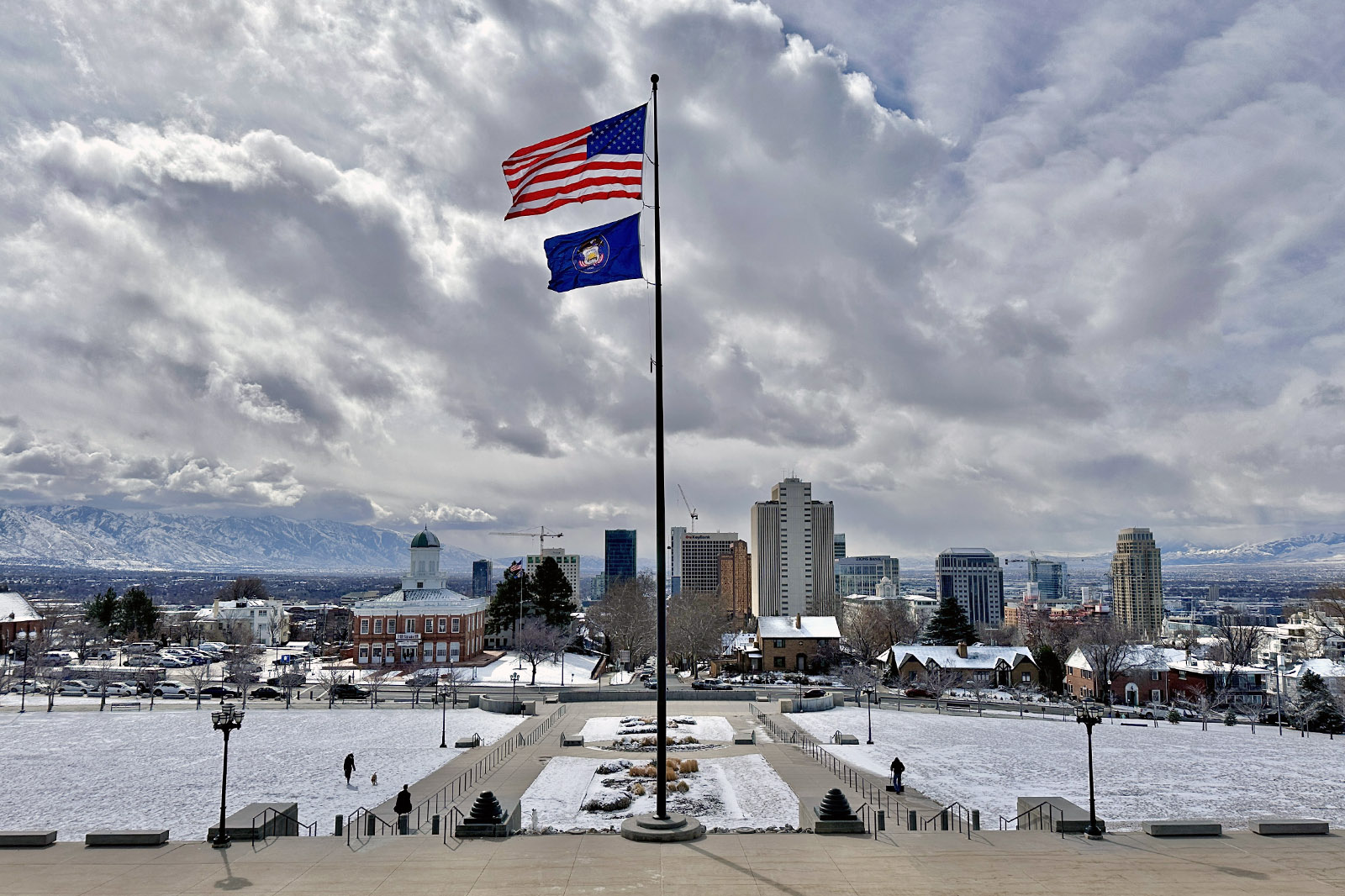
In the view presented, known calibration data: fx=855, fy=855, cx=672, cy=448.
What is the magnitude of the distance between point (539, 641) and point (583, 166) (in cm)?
7625

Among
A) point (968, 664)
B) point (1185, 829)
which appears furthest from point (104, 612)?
point (1185, 829)

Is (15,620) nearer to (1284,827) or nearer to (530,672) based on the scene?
(530,672)

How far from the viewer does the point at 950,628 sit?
105938mm

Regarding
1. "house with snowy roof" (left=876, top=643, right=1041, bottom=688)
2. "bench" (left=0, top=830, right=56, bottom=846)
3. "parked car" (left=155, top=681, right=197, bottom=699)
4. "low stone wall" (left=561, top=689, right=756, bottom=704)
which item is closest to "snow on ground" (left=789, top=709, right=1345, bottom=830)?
"low stone wall" (left=561, top=689, right=756, bottom=704)

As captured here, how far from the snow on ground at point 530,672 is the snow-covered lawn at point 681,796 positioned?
1740 inches

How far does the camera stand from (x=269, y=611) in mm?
162375

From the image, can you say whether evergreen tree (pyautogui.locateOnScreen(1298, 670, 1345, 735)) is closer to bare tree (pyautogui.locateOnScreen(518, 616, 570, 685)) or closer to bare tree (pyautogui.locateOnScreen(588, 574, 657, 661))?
bare tree (pyautogui.locateOnScreen(588, 574, 657, 661))

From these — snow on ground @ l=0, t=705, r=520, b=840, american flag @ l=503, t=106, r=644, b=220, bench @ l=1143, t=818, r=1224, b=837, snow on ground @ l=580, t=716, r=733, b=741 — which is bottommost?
snow on ground @ l=580, t=716, r=733, b=741

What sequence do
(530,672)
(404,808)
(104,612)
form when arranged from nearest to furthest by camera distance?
(404,808)
(530,672)
(104,612)

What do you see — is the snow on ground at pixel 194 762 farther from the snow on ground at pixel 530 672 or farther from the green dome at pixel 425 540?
the green dome at pixel 425 540

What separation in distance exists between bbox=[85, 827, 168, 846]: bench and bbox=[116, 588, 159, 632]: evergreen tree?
118 meters

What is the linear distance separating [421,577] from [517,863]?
98104 mm

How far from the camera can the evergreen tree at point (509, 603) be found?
10719cm

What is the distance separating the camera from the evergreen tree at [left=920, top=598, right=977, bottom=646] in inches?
4158
